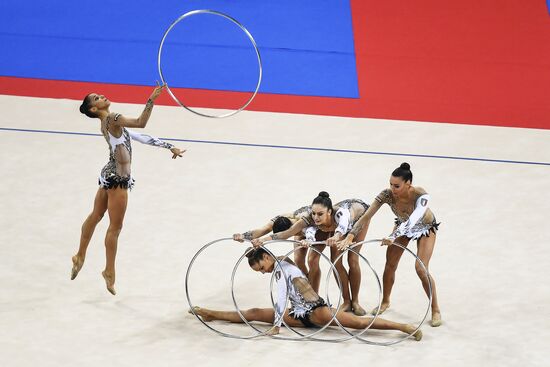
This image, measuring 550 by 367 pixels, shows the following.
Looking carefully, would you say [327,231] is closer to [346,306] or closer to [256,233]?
[256,233]

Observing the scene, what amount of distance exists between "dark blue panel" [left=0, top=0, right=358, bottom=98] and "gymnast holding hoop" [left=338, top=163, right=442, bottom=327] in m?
4.14

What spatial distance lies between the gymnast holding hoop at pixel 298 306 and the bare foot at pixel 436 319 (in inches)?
9.1

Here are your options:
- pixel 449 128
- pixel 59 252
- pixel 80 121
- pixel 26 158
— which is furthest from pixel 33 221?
pixel 449 128

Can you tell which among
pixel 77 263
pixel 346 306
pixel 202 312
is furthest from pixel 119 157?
pixel 346 306

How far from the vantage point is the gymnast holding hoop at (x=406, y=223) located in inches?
277

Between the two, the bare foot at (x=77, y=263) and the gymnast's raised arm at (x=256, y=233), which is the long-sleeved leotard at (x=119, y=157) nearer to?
the bare foot at (x=77, y=263)

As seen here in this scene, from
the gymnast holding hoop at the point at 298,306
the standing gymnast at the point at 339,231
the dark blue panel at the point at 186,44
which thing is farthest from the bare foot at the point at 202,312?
the dark blue panel at the point at 186,44

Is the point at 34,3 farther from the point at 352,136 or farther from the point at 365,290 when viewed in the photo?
the point at 365,290

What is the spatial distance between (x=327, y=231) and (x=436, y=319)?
3.40ft

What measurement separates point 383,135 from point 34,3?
5.17 m

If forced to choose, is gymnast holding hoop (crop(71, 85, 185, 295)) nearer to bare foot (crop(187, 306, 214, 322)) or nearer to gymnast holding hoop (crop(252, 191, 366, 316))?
bare foot (crop(187, 306, 214, 322))

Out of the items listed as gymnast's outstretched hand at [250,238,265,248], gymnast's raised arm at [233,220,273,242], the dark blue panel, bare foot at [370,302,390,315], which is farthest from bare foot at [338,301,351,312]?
the dark blue panel

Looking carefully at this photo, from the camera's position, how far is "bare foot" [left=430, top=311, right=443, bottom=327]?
24.2 ft

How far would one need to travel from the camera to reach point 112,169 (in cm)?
728
